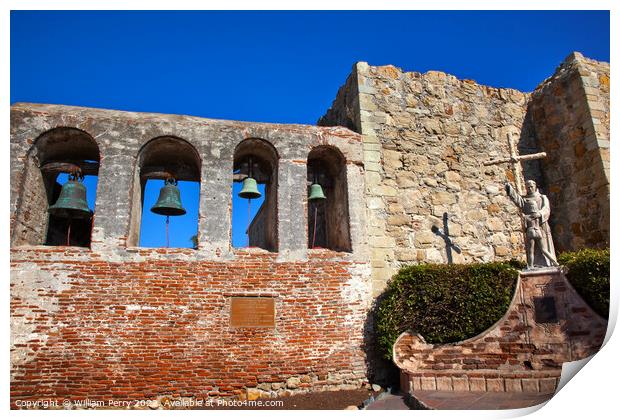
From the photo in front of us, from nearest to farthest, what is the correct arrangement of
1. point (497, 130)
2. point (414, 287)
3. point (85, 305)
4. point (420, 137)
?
point (85, 305)
point (414, 287)
point (420, 137)
point (497, 130)

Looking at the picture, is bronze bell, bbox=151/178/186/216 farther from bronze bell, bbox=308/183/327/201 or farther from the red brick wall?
bronze bell, bbox=308/183/327/201

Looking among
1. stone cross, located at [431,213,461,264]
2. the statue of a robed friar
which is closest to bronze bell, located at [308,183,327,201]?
stone cross, located at [431,213,461,264]

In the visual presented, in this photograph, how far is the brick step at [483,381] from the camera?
602 cm

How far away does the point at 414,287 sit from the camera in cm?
741

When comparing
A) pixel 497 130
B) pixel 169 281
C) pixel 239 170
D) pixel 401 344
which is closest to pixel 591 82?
pixel 497 130

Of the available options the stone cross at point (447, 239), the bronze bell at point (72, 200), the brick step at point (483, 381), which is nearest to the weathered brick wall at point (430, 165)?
the stone cross at point (447, 239)

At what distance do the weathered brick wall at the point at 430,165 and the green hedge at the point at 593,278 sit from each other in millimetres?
2360

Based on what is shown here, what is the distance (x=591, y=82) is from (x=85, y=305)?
35.3ft

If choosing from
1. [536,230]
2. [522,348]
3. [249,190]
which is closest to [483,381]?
[522,348]

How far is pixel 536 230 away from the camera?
721cm

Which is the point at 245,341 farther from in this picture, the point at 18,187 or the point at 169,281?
the point at 18,187

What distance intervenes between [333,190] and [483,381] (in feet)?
15.0

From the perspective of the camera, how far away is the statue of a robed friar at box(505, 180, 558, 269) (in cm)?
717

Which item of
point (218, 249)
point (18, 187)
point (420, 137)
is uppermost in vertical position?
point (420, 137)
